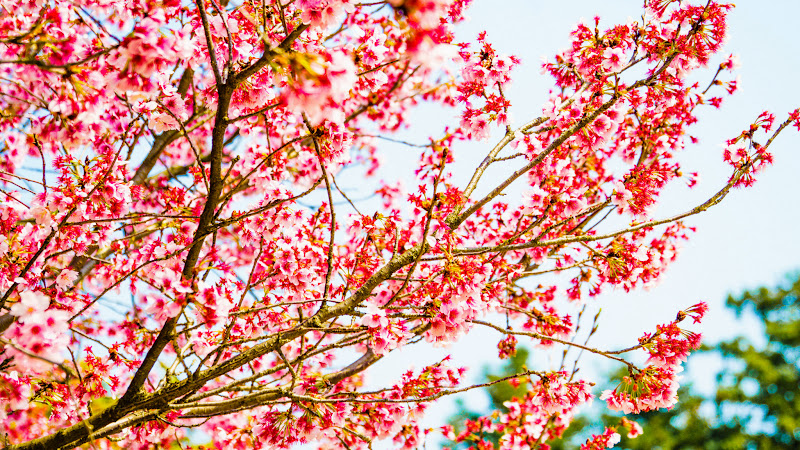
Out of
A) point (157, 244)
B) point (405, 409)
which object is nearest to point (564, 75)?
point (405, 409)

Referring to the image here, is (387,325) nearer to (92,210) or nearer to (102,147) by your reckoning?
(92,210)

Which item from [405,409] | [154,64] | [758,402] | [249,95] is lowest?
[405,409]

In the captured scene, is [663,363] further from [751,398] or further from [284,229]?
[751,398]

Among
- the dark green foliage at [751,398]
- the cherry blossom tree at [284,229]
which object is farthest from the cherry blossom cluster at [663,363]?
the dark green foliage at [751,398]

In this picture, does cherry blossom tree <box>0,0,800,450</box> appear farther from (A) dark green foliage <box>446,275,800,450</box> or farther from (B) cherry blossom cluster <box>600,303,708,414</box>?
(A) dark green foliage <box>446,275,800,450</box>

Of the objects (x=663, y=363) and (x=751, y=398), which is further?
(x=751, y=398)

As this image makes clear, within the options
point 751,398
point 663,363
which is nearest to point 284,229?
point 663,363

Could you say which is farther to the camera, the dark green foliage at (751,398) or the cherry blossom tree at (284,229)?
the dark green foliage at (751,398)

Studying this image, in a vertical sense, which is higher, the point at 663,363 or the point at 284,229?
the point at 284,229

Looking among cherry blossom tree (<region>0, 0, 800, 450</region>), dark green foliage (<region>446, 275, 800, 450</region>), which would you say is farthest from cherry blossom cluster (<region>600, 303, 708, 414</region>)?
dark green foliage (<region>446, 275, 800, 450</region>)

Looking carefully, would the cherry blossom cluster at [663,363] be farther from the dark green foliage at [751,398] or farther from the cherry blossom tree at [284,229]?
the dark green foliage at [751,398]

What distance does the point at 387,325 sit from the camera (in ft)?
10.2

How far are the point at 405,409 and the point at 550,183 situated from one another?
216cm

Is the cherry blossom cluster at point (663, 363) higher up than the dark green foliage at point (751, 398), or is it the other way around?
the dark green foliage at point (751, 398)
